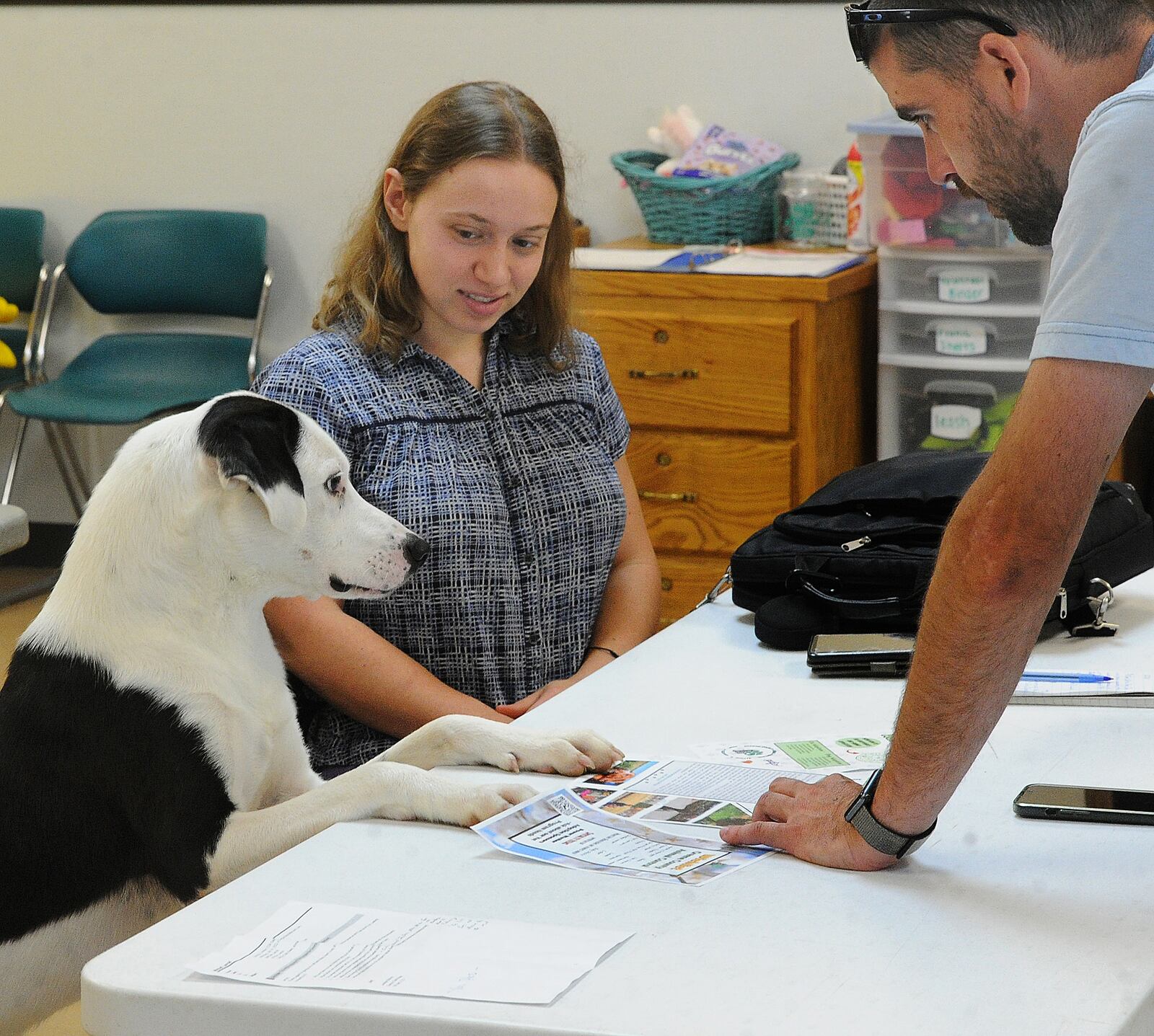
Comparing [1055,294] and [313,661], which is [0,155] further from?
[1055,294]

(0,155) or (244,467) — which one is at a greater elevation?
(0,155)

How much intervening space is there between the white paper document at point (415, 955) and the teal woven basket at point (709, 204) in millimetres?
2818

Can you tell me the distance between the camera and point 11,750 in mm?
1363

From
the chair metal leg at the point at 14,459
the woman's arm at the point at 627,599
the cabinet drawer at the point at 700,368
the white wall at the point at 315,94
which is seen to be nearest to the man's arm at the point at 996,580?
the woman's arm at the point at 627,599

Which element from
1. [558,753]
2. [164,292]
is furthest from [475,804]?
[164,292]

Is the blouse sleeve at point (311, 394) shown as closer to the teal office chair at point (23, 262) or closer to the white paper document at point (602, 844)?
the white paper document at point (602, 844)

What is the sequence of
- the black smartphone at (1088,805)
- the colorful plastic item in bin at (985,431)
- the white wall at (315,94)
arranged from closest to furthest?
the black smartphone at (1088,805) < the colorful plastic item in bin at (985,431) < the white wall at (315,94)

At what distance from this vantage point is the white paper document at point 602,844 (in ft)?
3.60

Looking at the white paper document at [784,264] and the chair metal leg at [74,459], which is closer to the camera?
the white paper document at [784,264]

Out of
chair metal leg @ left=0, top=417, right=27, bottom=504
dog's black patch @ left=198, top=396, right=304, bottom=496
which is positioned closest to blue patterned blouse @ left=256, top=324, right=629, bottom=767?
dog's black patch @ left=198, top=396, right=304, bottom=496

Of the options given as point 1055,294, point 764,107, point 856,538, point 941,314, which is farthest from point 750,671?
point 764,107

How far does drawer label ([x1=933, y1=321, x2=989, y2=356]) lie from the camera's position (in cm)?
329

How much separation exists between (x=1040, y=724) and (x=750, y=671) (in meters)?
0.33

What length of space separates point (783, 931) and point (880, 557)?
0.77 m
